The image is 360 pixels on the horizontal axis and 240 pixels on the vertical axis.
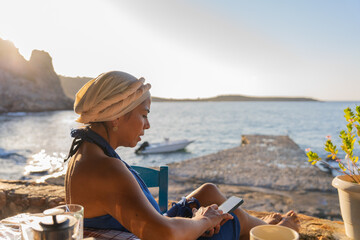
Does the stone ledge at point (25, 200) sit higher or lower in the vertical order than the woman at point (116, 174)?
lower

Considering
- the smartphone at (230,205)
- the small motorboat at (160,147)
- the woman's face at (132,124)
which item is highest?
the woman's face at (132,124)

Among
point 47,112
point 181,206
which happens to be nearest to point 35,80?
point 47,112

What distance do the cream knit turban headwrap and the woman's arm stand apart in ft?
0.92

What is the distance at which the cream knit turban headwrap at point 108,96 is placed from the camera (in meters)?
1.40

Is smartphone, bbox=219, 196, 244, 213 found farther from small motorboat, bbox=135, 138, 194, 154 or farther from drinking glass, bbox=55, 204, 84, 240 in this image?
small motorboat, bbox=135, 138, 194, 154

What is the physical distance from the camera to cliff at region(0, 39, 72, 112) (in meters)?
63.6

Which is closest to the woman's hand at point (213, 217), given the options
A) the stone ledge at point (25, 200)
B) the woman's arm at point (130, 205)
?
the woman's arm at point (130, 205)

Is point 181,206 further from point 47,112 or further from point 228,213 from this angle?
point 47,112

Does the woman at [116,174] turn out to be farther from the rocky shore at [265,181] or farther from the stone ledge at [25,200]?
the rocky shore at [265,181]

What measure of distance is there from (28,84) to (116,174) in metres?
76.8

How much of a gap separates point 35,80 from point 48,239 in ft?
261

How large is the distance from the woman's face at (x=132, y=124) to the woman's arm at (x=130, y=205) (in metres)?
0.33

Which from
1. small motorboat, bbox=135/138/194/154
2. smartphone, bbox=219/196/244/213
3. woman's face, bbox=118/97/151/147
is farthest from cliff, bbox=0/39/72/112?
smartphone, bbox=219/196/244/213

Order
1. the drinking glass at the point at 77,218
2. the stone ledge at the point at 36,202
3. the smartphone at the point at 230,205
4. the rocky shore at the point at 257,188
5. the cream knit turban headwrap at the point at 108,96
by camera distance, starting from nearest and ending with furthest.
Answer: the drinking glass at the point at 77,218 < the cream knit turban headwrap at the point at 108,96 < the smartphone at the point at 230,205 < the stone ledge at the point at 36,202 < the rocky shore at the point at 257,188
